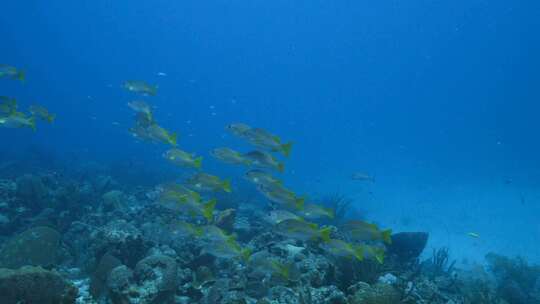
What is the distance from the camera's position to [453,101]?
86688 millimetres

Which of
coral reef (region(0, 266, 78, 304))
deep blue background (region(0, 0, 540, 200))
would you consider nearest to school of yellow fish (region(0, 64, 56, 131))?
coral reef (region(0, 266, 78, 304))

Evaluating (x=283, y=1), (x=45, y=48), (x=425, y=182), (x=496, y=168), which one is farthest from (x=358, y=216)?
(x=45, y=48)

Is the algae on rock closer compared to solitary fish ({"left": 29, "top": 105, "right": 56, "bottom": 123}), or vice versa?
the algae on rock

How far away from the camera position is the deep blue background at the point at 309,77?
58719 millimetres

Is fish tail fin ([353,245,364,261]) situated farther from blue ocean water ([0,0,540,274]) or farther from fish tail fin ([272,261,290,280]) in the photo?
blue ocean water ([0,0,540,274])

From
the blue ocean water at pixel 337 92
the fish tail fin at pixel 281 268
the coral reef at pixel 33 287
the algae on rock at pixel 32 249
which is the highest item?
the blue ocean water at pixel 337 92

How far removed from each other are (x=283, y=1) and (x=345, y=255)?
138 meters

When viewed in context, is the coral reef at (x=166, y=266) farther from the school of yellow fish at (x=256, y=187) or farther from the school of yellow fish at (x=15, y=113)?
the school of yellow fish at (x=15, y=113)

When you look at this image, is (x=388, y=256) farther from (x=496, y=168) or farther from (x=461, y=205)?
(x=496, y=168)

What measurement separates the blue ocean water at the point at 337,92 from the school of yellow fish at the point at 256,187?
321cm

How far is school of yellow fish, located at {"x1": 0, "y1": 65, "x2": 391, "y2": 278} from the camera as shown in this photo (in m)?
6.95

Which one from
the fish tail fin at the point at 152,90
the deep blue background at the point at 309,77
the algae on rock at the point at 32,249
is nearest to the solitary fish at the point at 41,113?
the fish tail fin at the point at 152,90

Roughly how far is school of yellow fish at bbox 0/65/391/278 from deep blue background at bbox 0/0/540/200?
16.9m

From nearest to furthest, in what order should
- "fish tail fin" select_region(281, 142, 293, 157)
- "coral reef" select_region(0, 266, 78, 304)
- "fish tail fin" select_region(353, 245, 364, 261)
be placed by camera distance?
"coral reef" select_region(0, 266, 78, 304) → "fish tail fin" select_region(353, 245, 364, 261) → "fish tail fin" select_region(281, 142, 293, 157)
